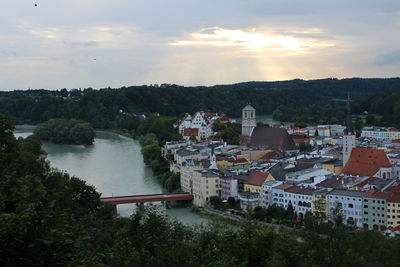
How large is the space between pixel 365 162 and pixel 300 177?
171 centimetres

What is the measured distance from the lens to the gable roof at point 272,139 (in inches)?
695

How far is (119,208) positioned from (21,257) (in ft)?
30.1

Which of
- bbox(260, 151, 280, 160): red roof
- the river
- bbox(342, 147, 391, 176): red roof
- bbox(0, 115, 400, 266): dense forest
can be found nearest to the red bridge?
the river

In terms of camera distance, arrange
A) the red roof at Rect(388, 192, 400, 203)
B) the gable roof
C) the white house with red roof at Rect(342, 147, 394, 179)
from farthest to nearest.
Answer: the gable roof → the white house with red roof at Rect(342, 147, 394, 179) → the red roof at Rect(388, 192, 400, 203)

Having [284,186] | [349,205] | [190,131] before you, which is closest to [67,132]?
[190,131]

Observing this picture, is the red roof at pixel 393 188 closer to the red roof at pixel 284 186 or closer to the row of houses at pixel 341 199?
the row of houses at pixel 341 199

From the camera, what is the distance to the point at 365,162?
12.9 m

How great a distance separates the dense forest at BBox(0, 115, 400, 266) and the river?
327 cm

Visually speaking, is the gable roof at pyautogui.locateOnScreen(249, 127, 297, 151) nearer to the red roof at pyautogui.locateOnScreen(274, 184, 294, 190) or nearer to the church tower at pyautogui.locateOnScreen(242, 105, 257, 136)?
the church tower at pyautogui.locateOnScreen(242, 105, 257, 136)

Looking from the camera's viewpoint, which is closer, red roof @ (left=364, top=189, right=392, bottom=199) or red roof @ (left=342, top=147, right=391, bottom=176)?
red roof @ (left=364, top=189, right=392, bottom=199)

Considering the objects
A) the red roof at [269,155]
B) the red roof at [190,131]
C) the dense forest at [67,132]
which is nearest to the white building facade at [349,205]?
the red roof at [269,155]

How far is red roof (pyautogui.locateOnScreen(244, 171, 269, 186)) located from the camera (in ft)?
38.4

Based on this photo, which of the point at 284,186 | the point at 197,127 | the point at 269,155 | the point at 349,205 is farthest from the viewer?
the point at 197,127

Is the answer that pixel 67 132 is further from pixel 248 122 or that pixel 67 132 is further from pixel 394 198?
pixel 394 198
